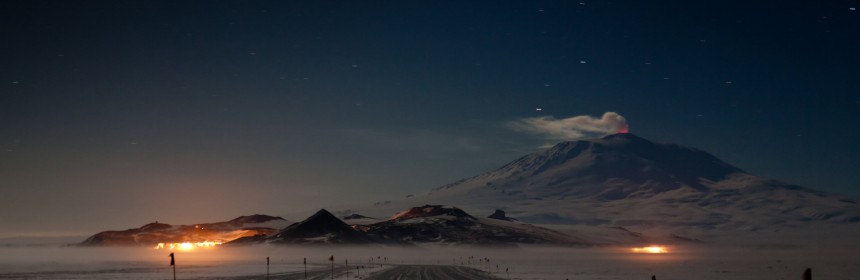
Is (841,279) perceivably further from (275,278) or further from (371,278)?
(275,278)

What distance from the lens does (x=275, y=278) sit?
12350cm

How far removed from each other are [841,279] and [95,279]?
112022mm

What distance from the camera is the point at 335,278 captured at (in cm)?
12162

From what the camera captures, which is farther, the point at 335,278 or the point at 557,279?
the point at 335,278

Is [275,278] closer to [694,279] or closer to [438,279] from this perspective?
[438,279]

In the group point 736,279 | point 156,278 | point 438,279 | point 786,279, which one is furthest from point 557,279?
point 156,278

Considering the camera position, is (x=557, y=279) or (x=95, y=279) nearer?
(x=557, y=279)

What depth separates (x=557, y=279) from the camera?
4486 inches

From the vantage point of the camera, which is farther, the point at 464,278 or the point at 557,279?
the point at 464,278

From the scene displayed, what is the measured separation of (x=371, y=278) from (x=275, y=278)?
48.8ft

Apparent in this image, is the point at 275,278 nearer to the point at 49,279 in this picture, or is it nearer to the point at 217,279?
the point at 217,279

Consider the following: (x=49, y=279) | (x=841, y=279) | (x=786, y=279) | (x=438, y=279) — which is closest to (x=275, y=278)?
(x=438, y=279)

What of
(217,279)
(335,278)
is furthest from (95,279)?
(335,278)

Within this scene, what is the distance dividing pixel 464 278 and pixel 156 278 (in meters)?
46.2
